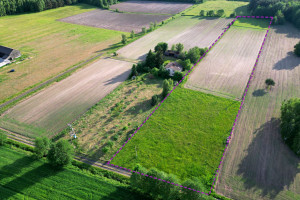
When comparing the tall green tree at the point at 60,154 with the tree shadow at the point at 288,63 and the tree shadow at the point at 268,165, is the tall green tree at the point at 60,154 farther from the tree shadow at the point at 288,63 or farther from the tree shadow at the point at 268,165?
the tree shadow at the point at 288,63

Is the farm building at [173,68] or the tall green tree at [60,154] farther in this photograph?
the farm building at [173,68]

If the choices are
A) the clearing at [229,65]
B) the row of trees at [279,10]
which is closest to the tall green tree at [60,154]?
the clearing at [229,65]

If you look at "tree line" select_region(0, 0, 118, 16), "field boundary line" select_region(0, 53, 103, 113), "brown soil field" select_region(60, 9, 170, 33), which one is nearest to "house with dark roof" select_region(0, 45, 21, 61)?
"field boundary line" select_region(0, 53, 103, 113)

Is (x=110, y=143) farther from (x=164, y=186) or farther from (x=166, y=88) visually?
(x=166, y=88)

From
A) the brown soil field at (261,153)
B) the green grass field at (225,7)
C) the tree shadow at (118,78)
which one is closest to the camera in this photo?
the brown soil field at (261,153)

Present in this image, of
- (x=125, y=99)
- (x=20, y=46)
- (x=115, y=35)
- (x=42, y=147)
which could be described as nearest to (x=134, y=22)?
(x=115, y=35)

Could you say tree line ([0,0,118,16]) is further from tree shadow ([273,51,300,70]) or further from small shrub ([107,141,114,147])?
small shrub ([107,141,114,147])

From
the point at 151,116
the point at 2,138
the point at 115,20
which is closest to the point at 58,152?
the point at 2,138
